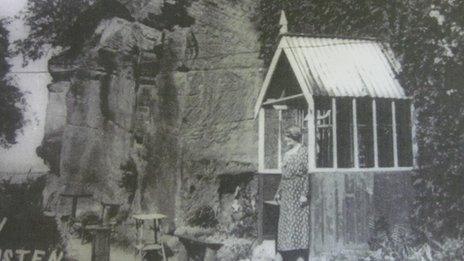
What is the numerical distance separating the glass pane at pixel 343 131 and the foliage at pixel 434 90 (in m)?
0.89

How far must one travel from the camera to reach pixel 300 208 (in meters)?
5.81

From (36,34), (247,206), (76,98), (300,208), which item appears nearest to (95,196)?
(76,98)

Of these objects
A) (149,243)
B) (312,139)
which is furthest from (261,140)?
(149,243)

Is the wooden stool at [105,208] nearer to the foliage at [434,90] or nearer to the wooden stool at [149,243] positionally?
the wooden stool at [149,243]

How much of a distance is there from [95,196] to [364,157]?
5.53 meters

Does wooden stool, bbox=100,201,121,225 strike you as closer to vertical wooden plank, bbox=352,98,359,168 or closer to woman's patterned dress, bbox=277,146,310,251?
woman's patterned dress, bbox=277,146,310,251

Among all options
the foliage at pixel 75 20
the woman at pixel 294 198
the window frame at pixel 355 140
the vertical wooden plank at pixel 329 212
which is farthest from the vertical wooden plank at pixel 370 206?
the foliage at pixel 75 20

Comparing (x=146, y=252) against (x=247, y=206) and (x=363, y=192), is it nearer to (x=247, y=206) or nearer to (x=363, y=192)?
(x=247, y=206)

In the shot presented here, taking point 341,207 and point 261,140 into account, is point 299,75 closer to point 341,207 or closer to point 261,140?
point 261,140

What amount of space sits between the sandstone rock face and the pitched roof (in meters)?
2.43

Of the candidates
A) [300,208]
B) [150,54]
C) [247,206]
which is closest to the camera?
[300,208]

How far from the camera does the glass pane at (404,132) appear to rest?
656 centimetres

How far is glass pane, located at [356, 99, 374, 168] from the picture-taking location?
21.3 ft

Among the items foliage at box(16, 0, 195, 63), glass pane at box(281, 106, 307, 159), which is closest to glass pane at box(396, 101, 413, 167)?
glass pane at box(281, 106, 307, 159)
